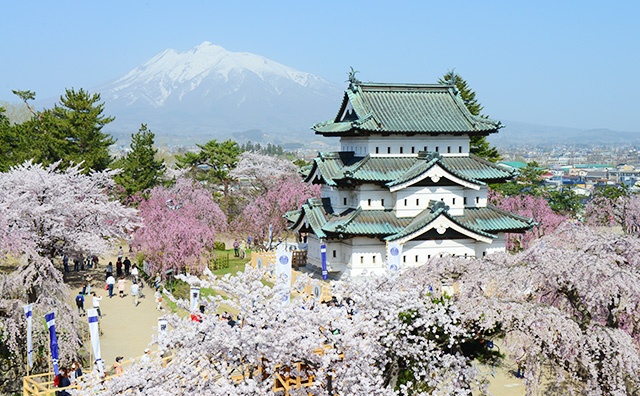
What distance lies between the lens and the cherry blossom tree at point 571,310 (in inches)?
503

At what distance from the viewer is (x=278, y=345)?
464 inches

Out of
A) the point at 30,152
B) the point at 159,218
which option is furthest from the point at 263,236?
the point at 30,152

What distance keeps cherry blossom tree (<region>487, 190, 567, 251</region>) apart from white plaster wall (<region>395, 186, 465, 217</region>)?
15746 mm

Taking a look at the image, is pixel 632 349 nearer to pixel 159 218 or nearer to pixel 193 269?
pixel 193 269

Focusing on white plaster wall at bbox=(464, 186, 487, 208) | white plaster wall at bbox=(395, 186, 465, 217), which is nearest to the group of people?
white plaster wall at bbox=(395, 186, 465, 217)

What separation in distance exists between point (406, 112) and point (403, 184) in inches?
179

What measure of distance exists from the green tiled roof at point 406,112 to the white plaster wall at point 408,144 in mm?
680

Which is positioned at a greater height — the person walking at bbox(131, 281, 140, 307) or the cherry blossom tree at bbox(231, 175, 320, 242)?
the cherry blossom tree at bbox(231, 175, 320, 242)

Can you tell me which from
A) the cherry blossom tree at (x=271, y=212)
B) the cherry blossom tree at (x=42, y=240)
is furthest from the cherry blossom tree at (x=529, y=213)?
the cherry blossom tree at (x=42, y=240)

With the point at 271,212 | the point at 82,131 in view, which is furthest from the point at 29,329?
the point at 82,131

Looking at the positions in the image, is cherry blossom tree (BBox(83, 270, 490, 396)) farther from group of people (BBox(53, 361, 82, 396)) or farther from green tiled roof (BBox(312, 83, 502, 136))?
green tiled roof (BBox(312, 83, 502, 136))

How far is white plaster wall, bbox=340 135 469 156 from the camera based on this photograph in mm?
31484

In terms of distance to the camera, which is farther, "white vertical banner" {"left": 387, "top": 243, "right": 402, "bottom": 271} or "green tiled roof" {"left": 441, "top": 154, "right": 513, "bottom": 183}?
"green tiled roof" {"left": 441, "top": 154, "right": 513, "bottom": 183}

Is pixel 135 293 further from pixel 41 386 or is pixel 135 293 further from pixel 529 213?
pixel 529 213
